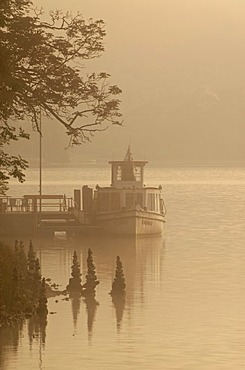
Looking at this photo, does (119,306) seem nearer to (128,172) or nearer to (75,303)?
(75,303)

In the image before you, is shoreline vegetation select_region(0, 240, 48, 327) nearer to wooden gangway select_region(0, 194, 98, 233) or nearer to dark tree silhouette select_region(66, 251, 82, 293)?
dark tree silhouette select_region(66, 251, 82, 293)

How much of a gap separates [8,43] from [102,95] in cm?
521

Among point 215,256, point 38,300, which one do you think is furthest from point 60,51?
point 215,256

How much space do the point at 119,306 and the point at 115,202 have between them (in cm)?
3761

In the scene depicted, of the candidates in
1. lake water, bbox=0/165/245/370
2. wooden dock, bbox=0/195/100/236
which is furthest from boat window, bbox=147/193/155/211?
lake water, bbox=0/165/245/370

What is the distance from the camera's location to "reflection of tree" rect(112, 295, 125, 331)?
1641 inches

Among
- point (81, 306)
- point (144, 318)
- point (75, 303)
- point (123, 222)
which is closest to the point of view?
point (144, 318)

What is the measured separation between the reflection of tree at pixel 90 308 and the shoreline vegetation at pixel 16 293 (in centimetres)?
160

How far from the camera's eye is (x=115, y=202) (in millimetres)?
82250

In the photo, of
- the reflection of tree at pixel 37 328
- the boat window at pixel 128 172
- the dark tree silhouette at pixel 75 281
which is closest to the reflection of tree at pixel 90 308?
the dark tree silhouette at pixel 75 281

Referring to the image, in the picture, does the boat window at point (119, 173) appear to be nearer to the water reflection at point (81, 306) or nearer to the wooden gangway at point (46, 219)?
the wooden gangway at point (46, 219)

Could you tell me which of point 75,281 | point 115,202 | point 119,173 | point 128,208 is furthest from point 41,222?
point 75,281

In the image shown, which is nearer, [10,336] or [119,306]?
[10,336]

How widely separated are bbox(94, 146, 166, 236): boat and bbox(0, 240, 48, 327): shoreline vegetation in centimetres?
3887
